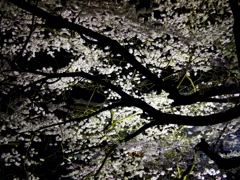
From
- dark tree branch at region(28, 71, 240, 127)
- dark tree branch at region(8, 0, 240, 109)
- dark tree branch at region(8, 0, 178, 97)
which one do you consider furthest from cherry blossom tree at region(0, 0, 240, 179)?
dark tree branch at region(8, 0, 178, 97)

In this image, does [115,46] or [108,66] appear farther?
[108,66]

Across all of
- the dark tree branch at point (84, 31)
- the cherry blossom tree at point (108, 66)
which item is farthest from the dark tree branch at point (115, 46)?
the cherry blossom tree at point (108, 66)

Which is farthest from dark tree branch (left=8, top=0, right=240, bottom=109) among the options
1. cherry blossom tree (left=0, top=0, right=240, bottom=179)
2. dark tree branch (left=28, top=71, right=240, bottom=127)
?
cherry blossom tree (left=0, top=0, right=240, bottom=179)

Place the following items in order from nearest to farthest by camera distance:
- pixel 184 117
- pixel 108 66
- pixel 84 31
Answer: pixel 84 31
pixel 184 117
pixel 108 66

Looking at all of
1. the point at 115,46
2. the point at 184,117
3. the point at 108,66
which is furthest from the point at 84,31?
the point at 108,66

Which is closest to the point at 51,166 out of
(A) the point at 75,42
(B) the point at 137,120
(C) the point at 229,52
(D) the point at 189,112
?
(B) the point at 137,120

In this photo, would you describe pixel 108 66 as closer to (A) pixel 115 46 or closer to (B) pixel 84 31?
(A) pixel 115 46

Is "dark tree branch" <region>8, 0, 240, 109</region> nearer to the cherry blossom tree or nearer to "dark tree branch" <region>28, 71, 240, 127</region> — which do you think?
"dark tree branch" <region>28, 71, 240, 127</region>

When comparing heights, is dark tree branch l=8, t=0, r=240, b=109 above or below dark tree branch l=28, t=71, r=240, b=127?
above

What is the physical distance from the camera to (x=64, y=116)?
8766 millimetres

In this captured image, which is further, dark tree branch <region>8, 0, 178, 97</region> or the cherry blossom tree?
the cherry blossom tree

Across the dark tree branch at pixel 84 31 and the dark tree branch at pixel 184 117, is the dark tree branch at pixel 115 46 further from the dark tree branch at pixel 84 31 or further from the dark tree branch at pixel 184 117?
the dark tree branch at pixel 184 117

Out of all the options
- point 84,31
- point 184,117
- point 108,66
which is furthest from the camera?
point 108,66

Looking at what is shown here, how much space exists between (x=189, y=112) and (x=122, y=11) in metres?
4.68
